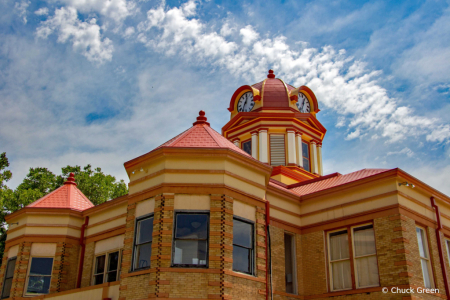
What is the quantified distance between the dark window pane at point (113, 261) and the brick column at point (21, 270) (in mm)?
4106

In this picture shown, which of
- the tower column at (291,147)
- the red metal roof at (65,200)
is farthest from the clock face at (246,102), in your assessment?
the red metal roof at (65,200)

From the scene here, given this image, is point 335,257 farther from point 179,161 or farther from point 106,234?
point 106,234

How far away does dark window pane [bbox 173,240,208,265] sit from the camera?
15562 millimetres

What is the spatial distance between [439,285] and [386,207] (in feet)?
11.8

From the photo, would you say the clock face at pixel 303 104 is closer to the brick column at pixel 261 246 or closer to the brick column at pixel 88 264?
the brick column at pixel 261 246

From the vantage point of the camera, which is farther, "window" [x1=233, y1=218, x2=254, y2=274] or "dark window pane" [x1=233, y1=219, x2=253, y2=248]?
"dark window pane" [x1=233, y1=219, x2=253, y2=248]

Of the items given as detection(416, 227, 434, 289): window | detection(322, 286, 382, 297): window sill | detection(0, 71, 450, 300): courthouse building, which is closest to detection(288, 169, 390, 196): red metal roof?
detection(0, 71, 450, 300): courthouse building

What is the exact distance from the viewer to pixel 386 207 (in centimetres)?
1767

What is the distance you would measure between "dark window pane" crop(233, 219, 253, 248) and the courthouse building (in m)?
0.06

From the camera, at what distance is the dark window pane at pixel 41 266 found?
22.1 metres

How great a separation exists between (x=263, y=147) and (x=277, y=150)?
2.87 ft

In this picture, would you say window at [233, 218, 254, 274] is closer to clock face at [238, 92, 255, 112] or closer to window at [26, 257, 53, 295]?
window at [26, 257, 53, 295]

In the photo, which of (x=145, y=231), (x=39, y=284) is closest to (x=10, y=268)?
(x=39, y=284)

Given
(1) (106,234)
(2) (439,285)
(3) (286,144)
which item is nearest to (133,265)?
(1) (106,234)
